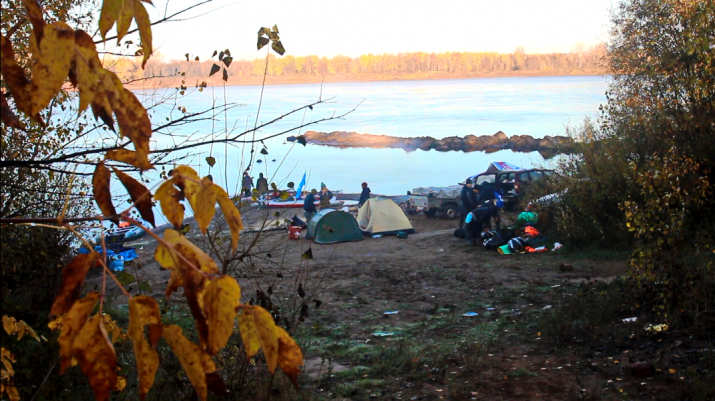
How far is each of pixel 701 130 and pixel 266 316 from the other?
9005 mm

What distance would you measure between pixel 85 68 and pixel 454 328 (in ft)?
26.6

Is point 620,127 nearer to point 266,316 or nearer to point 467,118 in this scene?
point 266,316

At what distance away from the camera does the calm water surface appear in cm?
1639

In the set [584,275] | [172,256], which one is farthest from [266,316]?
[584,275]

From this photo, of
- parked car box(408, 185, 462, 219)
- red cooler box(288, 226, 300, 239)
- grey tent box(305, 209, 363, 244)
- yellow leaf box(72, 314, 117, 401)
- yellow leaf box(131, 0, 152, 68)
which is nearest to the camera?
yellow leaf box(72, 314, 117, 401)

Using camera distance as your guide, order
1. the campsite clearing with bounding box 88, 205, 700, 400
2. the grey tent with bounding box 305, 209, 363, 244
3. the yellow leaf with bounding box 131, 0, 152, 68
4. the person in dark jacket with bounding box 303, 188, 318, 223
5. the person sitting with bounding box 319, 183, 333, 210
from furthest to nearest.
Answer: the person sitting with bounding box 319, 183, 333, 210 → the person in dark jacket with bounding box 303, 188, 318, 223 → the grey tent with bounding box 305, 209, 363, 244 → the campsite clearing with bounding box 88, 205, 700, 400 → the yellow leaf with bounding box 131, 0, 152, 68

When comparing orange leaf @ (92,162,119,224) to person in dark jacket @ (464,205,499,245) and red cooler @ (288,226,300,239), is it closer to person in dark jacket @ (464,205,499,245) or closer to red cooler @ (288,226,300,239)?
person in dark jacket @ (464,205,499,245)

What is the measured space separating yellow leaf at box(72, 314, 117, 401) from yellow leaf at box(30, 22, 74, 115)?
0.33 m

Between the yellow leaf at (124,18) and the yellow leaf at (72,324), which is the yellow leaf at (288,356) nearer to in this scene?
the yellow leaf at (72,324)

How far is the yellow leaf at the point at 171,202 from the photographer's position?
98 centimetres

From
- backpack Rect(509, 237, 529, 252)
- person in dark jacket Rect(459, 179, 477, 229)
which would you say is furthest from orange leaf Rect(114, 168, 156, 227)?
person in dark jacket Rect(459, 179, 477, 229)

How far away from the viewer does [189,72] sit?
5812 mm

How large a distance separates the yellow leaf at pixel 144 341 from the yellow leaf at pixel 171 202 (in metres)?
0.14

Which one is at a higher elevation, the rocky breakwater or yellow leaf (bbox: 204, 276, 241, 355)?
yellow leaf (bbox: 204, 276, 241, 355)
